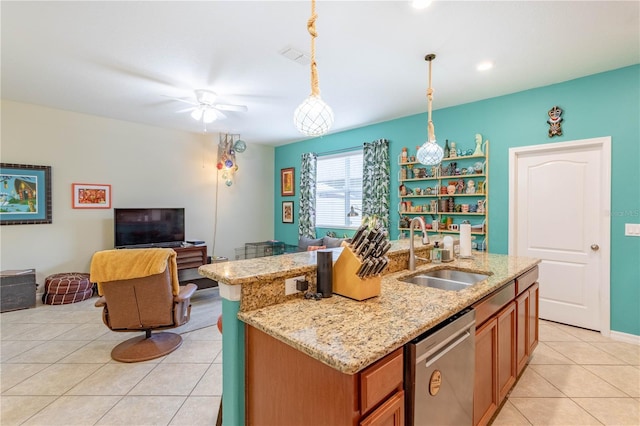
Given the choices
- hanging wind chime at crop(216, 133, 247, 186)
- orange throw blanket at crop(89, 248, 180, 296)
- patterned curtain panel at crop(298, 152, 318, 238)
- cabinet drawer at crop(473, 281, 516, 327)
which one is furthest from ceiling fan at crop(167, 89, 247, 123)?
cabinet drawer at crop(473, 281, 516, 327)

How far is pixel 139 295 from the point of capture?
2568 mm

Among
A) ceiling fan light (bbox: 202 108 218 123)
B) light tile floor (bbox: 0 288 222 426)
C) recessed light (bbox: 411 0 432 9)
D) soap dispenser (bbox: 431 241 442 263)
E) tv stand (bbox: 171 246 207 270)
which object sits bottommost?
light tile floor (bbox: 0 288 222 426)

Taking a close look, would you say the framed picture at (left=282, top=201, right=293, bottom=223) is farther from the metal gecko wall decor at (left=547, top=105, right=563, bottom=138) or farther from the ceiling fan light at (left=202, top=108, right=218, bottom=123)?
the metal gecko wall decor at (left=547, top=105, right=563, bottom=138)

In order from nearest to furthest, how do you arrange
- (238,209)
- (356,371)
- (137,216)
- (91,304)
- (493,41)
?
(356,371), (493,41), (91,304), (137,216), (238,209)

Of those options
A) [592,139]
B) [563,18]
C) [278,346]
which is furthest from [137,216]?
[592,139]

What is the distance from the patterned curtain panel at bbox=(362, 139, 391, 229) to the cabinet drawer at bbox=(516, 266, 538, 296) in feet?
7.88

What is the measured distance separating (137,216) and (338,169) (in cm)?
357

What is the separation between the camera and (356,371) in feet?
3.04

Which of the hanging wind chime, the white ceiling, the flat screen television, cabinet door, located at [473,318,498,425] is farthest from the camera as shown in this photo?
the hanging wind chime

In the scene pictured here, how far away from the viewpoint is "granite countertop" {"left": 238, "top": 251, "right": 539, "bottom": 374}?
102 cm

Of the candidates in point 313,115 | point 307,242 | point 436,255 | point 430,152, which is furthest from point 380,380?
point 307,242

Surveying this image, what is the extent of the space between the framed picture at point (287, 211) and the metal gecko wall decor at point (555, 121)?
15.1 ft

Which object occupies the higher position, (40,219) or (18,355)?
(40,219)

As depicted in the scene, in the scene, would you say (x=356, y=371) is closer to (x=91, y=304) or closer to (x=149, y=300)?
(x=149, y=300)
